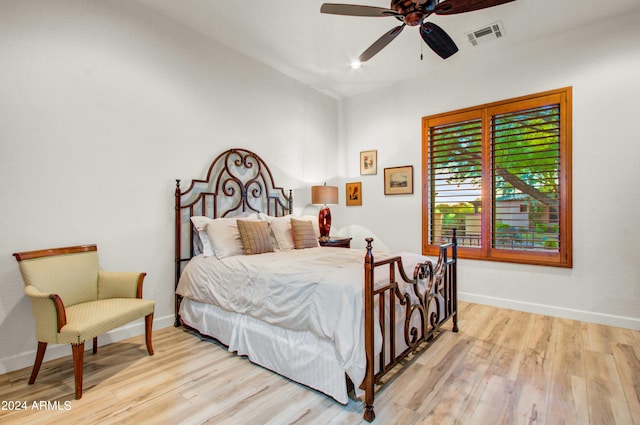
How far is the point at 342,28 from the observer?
3301mm

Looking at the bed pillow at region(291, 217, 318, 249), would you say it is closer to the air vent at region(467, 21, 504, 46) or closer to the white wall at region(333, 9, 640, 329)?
the white wall at region(333, 9, 640, 329)

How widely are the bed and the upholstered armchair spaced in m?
0.56

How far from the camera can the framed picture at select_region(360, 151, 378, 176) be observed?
4.94 meters

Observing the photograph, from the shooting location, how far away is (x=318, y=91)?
5.02 m

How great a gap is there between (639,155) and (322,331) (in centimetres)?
356

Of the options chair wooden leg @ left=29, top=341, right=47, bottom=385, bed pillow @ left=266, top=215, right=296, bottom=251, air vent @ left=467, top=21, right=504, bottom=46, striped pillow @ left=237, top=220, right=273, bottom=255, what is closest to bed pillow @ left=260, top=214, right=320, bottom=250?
bed pillow @ left=266, top=215, right=296, bottom=251

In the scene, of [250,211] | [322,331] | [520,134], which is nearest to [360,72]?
[520,134]

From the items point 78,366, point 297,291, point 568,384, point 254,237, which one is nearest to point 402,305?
point 297,291

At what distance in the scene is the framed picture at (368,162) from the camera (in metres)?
4.94

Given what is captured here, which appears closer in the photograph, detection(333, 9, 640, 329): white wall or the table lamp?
detection(333, 9, 640, 329): white wall

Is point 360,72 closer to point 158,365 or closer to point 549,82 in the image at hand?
point 549,82

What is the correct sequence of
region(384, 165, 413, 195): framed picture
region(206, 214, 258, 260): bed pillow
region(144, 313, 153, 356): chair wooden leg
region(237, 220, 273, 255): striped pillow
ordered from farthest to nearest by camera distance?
1. region(384, 165, 413, 195): framed picture
2. region(237, 220, 273, 255): striped pillow
3. region(206, 214, 258, 260): bed pillow
4. region(144, 313, 153, 356): chair wooden leg

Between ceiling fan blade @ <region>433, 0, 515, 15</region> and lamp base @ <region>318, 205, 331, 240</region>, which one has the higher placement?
ceiling fan blade @ <region>433, 0, 515, 15</region>

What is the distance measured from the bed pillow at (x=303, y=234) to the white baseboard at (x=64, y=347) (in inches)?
59.2
